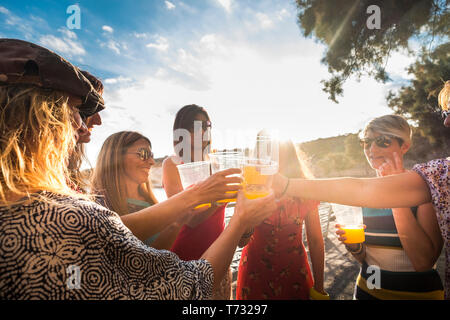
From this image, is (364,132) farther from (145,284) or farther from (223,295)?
(145,284)

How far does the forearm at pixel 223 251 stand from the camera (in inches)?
47.2

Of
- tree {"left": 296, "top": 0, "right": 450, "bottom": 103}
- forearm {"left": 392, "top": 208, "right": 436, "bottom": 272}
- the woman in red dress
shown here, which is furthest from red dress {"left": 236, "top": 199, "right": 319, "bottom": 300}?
tree {"left": 296, "top": 0, "right": 450, "bottom": 103}

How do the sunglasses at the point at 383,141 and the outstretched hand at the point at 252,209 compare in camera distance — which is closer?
the outstretched hand at the point at 252,209

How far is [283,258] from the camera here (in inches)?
103

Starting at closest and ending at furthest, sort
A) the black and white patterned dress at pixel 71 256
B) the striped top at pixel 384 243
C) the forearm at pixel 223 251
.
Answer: the black and white patterned dress at pixel 71 256 < the forearm at pixel 223 251 < the striped top at pixel 384 243

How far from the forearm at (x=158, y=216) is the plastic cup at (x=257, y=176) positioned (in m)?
0.50

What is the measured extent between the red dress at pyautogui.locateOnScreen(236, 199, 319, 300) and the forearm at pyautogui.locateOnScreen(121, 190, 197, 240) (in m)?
1.34

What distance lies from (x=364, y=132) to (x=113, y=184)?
3.41 m

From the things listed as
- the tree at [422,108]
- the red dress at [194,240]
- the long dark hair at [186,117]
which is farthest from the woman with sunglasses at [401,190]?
the tree at [422,108]

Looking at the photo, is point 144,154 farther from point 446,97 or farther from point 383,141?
point 446,97

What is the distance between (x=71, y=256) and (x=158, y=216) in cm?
107

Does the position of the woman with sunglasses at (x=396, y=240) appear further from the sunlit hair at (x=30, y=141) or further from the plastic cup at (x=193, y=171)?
the sunlit hair at (x=30, y=141)

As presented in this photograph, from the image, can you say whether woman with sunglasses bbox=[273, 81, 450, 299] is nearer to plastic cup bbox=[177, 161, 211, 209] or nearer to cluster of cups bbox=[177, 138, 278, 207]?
cluster of cups bbox=[177, 138, 278, 207]
